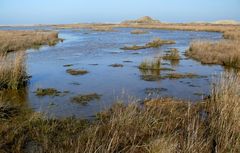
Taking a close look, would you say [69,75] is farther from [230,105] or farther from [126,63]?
[230,105]

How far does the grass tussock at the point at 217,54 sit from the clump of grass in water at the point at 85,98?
33.9ft

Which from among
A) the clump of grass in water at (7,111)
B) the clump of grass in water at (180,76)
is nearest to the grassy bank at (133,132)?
the clump of grass in water at (7,111)

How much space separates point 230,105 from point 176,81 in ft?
27.4

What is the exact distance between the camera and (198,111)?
954cm

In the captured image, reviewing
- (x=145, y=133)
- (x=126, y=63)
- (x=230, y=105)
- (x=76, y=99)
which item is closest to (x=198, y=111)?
(x=230, y=105)

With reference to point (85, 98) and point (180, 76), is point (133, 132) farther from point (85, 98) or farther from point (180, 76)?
point (180, 76)

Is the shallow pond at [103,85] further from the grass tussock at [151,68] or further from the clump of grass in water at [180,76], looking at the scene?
the clump of grass in water at [180,76]

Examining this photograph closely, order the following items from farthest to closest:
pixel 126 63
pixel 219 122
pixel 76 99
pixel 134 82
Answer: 1. pixel 126 63
2. pixel 134 82
3. pixel 76 99
4. pixel 219 122

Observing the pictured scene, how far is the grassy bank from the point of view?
6062mm

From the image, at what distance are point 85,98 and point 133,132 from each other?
17.6ft

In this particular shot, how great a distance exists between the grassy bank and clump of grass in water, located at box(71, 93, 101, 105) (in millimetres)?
2596

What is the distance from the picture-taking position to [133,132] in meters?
7.00

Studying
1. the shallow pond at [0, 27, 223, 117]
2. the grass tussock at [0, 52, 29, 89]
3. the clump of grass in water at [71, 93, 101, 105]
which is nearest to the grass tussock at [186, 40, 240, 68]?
the shallow pond at [0, 27, 223, 117]

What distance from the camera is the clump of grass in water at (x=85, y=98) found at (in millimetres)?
11742
